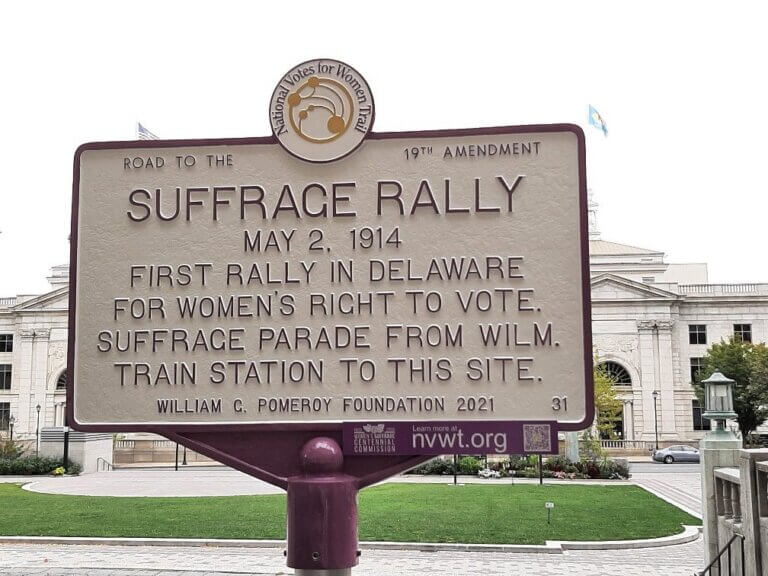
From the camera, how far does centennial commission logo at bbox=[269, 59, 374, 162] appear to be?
5891mm

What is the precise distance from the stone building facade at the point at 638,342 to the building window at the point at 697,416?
11 centimetres

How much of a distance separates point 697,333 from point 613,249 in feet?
39.6

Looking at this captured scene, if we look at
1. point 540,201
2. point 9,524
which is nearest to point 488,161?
point 540,201

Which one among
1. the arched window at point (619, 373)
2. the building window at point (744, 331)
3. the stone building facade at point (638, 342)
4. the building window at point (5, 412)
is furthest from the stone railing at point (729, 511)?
the building window at point (5, 412)

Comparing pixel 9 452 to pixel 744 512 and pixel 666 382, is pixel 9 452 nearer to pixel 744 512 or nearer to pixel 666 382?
pixel 744 512

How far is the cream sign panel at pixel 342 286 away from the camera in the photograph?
565 cm

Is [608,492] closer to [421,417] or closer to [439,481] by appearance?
[439,481]

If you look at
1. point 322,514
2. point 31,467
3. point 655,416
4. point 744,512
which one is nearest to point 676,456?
point 655,416

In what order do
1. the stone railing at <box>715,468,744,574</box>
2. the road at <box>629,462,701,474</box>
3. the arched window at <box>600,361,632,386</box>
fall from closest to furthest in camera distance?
the stone railing at <box>715,468,744,574</box> < the road at <box>629,462,701,474</box> < the arched window at <box>600,361,632,386</box>

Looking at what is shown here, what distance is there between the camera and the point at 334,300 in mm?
5805

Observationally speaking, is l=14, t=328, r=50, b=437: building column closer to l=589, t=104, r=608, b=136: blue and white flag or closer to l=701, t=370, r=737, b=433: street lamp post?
l=589, t=104, r=608, b=136: blue and white flag

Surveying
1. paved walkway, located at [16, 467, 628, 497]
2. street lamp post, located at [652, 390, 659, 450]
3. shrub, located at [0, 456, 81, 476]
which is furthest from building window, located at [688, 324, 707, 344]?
shrub, located at [0, 456, 81, 476]

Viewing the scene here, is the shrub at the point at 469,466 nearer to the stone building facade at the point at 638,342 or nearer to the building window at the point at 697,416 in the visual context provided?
the stone building facade at the point at 638,342

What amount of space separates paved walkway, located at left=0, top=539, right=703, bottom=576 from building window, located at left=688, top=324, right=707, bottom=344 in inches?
2114
